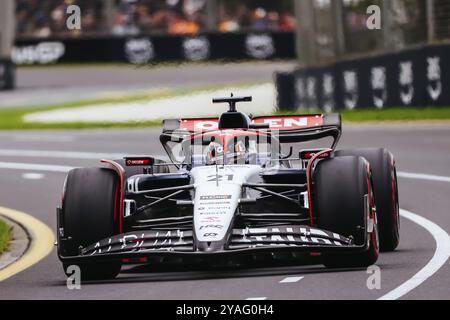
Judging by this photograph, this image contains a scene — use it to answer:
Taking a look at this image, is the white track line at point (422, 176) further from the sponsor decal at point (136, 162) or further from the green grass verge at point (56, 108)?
the green grass verge at point (56, 108)

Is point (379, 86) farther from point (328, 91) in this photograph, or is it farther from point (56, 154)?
point (56, 154)

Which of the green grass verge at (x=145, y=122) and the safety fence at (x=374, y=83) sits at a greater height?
the safety fence at (x=374, y=83)

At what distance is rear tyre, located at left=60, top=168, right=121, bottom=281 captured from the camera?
37.4 feet

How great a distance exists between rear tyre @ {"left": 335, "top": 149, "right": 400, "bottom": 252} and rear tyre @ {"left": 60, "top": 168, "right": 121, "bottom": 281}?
2258mm

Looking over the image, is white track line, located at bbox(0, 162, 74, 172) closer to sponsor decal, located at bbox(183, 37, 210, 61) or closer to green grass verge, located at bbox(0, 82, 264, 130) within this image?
green grass verge, located at bbox(0, 82, 264, 130)

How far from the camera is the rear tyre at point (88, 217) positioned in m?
11.4

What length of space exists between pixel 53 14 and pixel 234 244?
5120 centimetres

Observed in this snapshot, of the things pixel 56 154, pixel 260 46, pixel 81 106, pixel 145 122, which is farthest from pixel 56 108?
pixel 56 154

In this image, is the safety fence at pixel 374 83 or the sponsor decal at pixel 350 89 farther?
the sponsor decal at pixel 350 89

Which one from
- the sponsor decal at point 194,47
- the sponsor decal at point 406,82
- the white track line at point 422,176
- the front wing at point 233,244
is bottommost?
the white track line at point 422,176

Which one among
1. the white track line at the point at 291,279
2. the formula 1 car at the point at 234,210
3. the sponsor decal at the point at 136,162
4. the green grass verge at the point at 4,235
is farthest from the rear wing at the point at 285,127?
the white track line at the point at 291,279

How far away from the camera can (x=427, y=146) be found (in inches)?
949

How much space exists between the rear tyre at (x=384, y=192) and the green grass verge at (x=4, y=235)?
3479 mm
